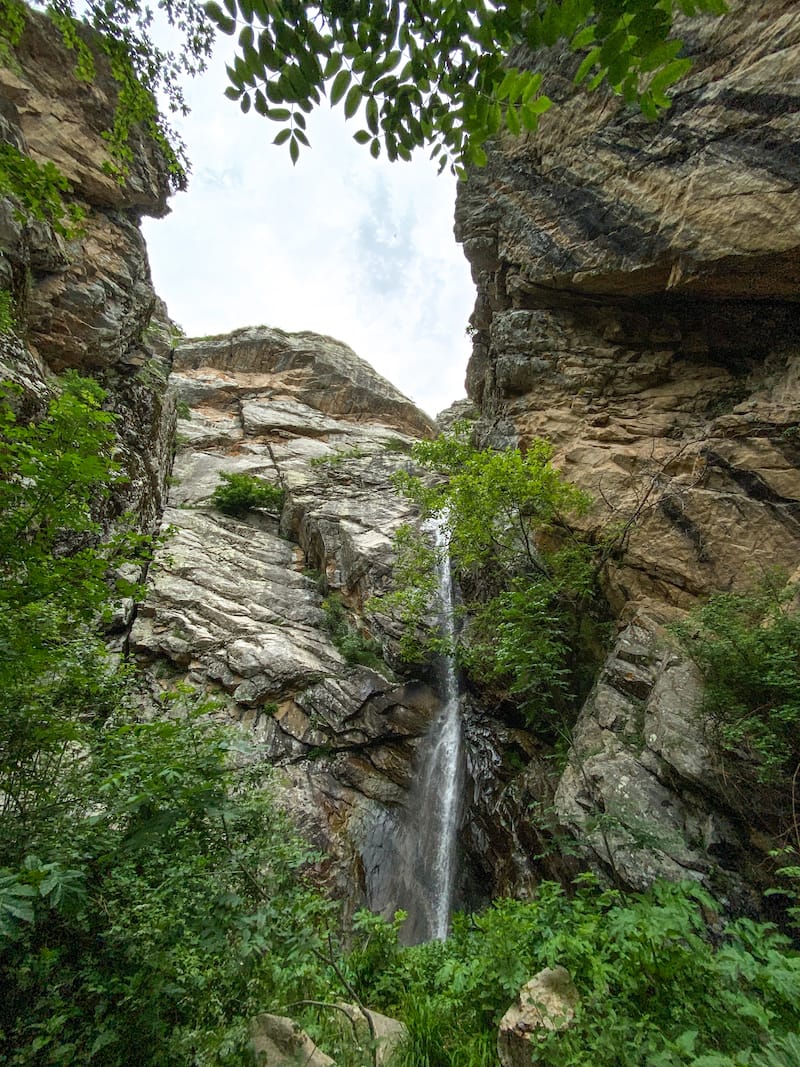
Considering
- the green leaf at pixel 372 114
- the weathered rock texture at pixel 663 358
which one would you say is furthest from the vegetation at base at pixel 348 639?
the green leaf at pixel 372 114

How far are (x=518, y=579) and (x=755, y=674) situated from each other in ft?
12.4

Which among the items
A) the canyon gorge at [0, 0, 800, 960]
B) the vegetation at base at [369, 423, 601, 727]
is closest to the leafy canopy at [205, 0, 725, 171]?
the canyon gorge at [0, 0, 800, 960]

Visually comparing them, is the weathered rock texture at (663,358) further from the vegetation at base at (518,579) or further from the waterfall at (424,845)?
the waterfall at (424,845)

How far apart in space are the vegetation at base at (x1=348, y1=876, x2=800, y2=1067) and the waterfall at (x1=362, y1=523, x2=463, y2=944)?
3.68m

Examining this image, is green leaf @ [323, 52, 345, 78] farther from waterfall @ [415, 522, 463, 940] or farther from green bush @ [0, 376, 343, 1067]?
waterfall @ [415, 522, 463, 940]

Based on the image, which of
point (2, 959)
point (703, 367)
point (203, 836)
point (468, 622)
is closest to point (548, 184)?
point (703, 367)

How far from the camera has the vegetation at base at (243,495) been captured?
1630 cm

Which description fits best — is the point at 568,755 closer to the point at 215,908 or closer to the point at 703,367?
the point at 215,908

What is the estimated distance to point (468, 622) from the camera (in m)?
11.9

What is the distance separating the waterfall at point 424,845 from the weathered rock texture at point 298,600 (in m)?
0.19

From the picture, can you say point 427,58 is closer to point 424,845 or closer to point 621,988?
point 621,988

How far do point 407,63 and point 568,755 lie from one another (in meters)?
7.67

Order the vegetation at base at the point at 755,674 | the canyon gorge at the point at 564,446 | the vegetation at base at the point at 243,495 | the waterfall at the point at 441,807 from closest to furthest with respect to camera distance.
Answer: the vegetation at base at the point at 755,674, the canyon gorge at the point at 564,446, the waterfall at the point at 441,807, the vegetation at base at the point at 243,495

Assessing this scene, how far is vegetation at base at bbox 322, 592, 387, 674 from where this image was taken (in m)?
11.1
